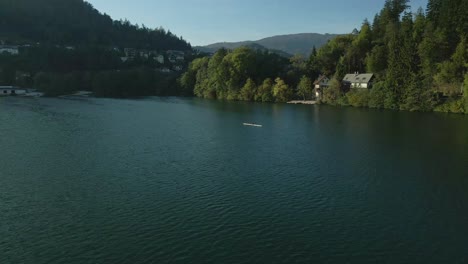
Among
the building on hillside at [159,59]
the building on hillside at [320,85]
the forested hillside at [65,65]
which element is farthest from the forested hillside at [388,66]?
the building on hillside at [159,59]

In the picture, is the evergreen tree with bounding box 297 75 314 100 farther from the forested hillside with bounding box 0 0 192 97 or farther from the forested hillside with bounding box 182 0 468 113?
the forested hillside with bounding box 0 0 192 97

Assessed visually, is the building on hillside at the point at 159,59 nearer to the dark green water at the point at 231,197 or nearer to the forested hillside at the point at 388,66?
the forested hillside at the point at 388,66

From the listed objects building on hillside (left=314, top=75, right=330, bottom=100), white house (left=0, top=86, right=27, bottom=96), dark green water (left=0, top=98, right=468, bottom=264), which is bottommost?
dark green water (left=0, top=98, right=468, bottom=264)

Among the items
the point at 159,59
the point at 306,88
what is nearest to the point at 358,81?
the point at 306,88

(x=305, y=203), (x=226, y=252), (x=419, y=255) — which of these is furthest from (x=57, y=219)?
(x=419, y=255)

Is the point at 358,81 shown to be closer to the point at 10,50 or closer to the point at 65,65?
the point at 65,65

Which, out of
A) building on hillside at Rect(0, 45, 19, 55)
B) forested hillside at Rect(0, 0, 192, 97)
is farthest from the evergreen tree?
building on hillside at Rect(0, 45, 19, 55)
